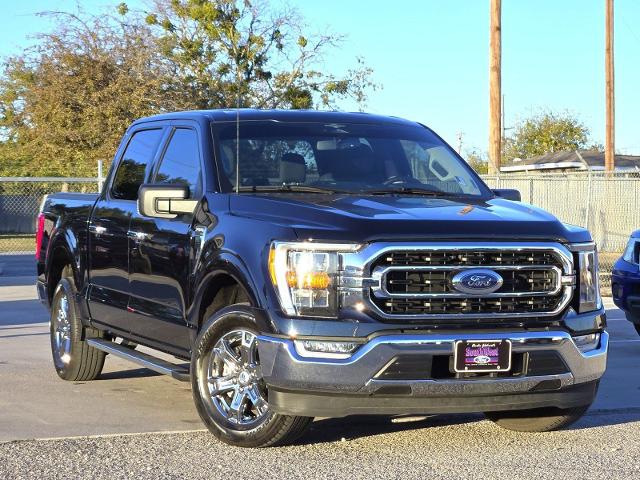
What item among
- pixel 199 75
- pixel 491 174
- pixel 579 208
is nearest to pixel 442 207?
pixel 491 174

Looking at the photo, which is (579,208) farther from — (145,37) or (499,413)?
(499,413)

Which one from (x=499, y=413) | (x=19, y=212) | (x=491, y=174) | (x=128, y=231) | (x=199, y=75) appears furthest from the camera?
(x=19, y=212)

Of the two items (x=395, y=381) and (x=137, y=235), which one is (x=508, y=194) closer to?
(x=395, y=381)

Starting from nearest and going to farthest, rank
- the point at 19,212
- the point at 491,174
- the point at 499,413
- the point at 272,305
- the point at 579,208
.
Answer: the point at 272,305
the point at 499,413
the point at 491,174
the point at 579,208
the point at 19,212

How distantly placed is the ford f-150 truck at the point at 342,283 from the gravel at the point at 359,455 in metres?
0.19

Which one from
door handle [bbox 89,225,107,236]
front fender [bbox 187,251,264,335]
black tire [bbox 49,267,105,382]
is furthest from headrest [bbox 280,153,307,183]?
black tire [bbox 49,267,105,382]

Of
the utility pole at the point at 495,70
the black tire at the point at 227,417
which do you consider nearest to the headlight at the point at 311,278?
the black tire at the point at 227,417

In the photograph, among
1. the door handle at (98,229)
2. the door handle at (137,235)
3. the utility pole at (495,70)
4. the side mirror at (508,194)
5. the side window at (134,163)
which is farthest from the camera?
the utility pole at (495,70)

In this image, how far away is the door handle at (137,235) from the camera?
7541mm

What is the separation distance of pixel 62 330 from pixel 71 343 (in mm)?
350

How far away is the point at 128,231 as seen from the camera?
7.80m

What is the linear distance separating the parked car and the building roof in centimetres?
2896

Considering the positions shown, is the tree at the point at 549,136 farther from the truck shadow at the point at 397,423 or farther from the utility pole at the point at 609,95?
the truck shadow at the point at 397,423

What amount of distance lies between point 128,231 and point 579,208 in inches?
862
